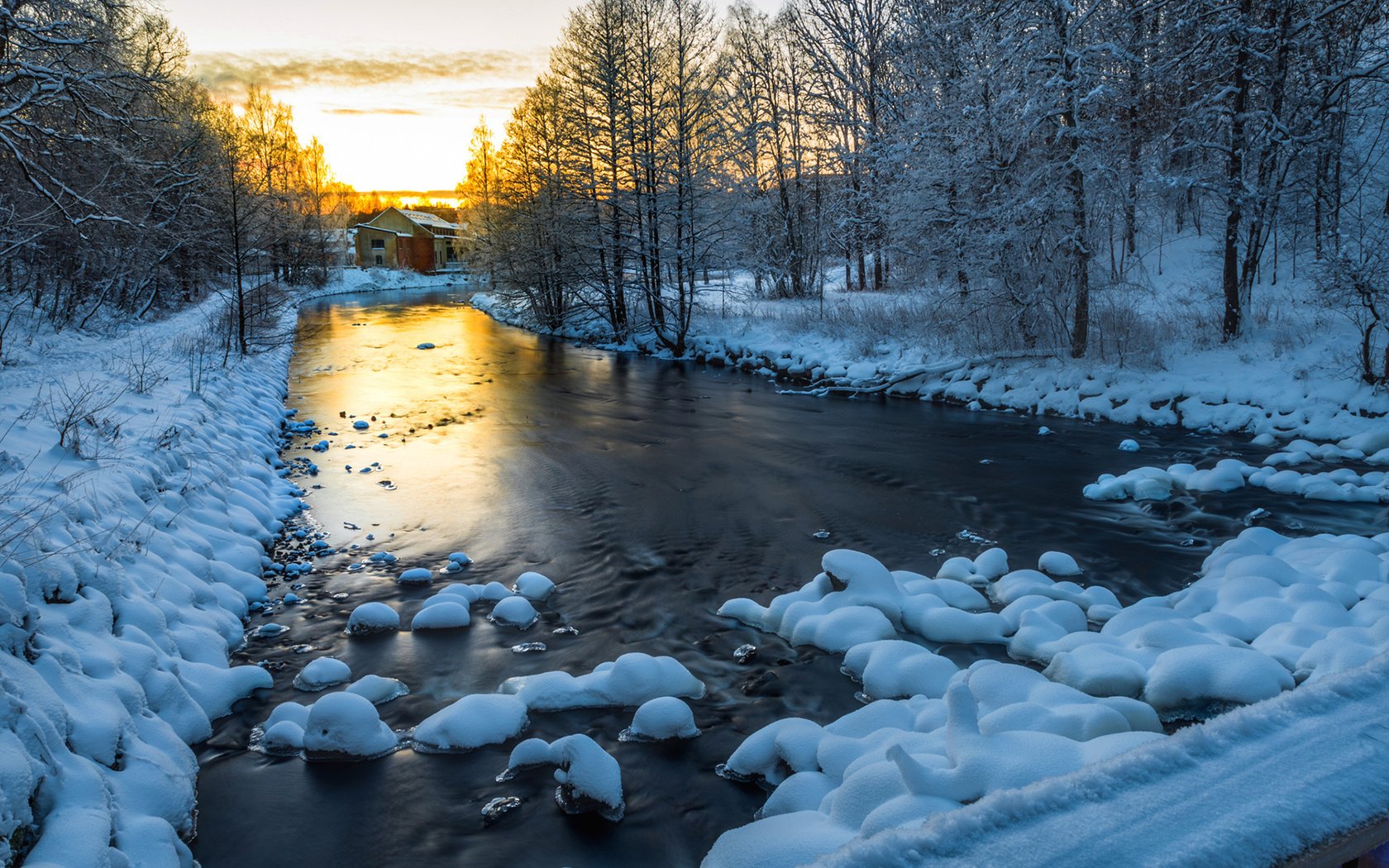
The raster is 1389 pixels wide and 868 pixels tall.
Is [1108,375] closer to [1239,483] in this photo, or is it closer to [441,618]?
[1239,483]

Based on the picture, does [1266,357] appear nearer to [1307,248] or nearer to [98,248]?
[1307,248]

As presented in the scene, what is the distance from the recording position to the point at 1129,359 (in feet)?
44.5

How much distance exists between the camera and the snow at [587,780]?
12.4 feet

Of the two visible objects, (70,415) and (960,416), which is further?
(960,416)

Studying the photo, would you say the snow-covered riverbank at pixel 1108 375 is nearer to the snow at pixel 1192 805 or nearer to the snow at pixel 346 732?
the snow at pixel 1192 805

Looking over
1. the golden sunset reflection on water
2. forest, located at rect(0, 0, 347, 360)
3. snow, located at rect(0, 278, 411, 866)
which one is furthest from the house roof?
snow, located at rect(0, 278, 411, 866)

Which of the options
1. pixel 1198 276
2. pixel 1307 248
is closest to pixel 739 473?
pixel 1198 276

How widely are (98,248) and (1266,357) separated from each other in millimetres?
22504

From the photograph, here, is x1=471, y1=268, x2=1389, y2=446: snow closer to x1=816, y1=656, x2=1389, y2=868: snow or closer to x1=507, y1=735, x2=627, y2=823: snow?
x1=816, y1=656, x2=1389, y2=868: snow

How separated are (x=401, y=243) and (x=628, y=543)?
71.8m

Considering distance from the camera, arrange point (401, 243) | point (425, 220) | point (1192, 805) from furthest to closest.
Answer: point (425, 220) → point (401, 243) → point (1192, 805)

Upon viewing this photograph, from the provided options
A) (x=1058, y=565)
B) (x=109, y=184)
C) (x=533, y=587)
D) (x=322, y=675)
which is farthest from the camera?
(x=109, y=184)

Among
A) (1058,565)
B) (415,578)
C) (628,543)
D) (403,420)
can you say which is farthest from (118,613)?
(403,420)

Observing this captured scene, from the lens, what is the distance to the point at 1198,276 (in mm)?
19172
